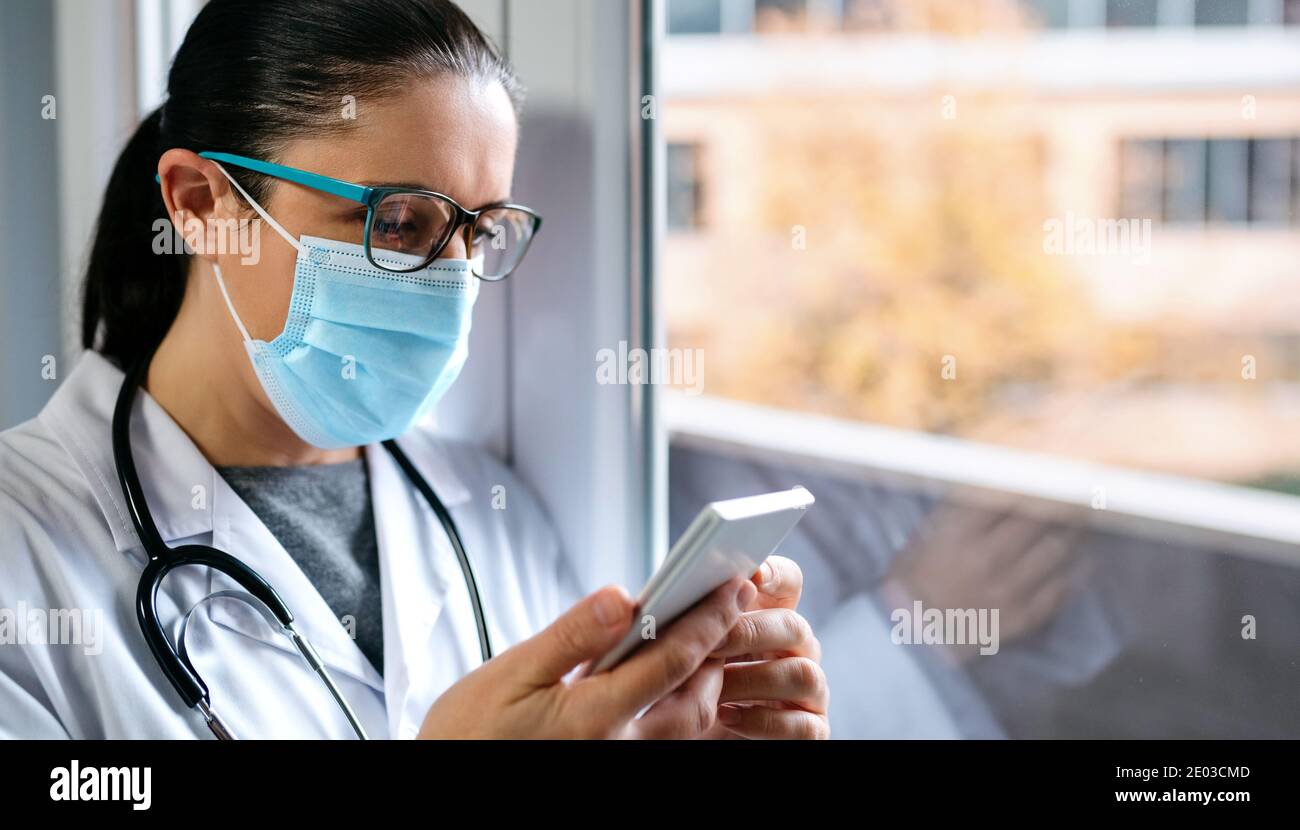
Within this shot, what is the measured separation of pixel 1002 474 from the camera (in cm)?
102

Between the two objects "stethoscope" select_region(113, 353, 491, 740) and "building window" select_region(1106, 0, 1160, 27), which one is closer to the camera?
"stethoscope" select_region(113, 353, 491, 740)

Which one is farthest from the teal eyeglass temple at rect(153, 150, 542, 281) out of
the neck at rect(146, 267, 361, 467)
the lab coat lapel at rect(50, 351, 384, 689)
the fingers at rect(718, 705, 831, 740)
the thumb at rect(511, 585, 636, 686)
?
the fingers at rect(718, 705, 831, 740)

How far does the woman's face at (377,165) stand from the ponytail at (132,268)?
180mm

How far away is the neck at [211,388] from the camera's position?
0.86 metres

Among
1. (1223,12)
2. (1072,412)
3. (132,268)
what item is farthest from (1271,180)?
(132,268)

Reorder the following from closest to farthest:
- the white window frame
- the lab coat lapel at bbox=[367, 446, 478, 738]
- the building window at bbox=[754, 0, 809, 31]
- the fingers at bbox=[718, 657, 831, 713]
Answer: the fingers at bbox=[718, 657, 831, 713] → the lab coat lapel at bbox=[367, 446, 478, 738] → the white window frame → the building window at bbox=[754, 0, 809, 31]

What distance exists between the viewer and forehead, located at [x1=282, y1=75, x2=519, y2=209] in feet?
2.52

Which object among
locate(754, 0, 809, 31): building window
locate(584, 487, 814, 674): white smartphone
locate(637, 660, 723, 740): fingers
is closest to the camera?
locate(584, 487, 814, 674): white smartphone

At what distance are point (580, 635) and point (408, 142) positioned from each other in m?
0.47

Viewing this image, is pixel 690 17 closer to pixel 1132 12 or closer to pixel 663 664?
pixel 1132 12

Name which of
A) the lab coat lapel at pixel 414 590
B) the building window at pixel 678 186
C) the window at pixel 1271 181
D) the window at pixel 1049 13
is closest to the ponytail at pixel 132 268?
the lab coat lapel at pixel 414 590

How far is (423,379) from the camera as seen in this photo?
2.80 feet

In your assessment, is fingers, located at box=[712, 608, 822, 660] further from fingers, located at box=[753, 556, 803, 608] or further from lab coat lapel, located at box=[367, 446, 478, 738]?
lab coat lapel, located at box=[367, 446, 478, 738]
